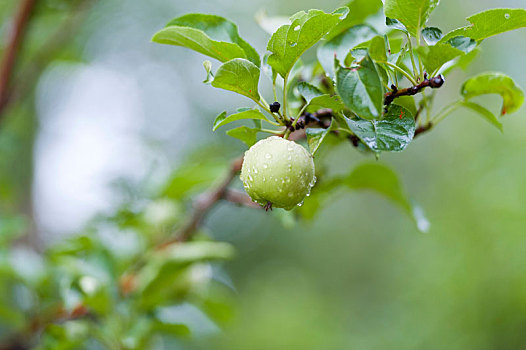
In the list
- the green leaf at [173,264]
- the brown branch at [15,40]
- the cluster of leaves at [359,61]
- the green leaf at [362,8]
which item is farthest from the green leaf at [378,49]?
the brown branch at [15,40]

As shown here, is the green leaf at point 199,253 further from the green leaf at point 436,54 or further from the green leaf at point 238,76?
the green leaf at point 436,54

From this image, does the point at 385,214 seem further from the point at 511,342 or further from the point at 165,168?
the point at 165,168

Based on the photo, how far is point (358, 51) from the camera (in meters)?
0.46

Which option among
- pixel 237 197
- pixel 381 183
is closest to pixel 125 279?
pixel 237 197

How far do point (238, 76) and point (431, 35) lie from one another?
20cm

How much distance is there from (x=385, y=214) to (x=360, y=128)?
4408mm

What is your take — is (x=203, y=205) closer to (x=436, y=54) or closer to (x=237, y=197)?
(x=237, y=197)

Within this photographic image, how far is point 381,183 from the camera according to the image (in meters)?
0.82

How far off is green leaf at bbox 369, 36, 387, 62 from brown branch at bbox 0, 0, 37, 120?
88 cm

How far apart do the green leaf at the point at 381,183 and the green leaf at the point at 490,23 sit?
1.14 ft

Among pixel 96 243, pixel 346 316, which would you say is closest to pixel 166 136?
pixel 346 316

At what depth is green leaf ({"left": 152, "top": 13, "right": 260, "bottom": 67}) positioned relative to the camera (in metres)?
0.49

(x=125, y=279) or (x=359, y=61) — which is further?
(x=125, y=279)

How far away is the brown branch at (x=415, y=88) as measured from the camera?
1.50 ft
